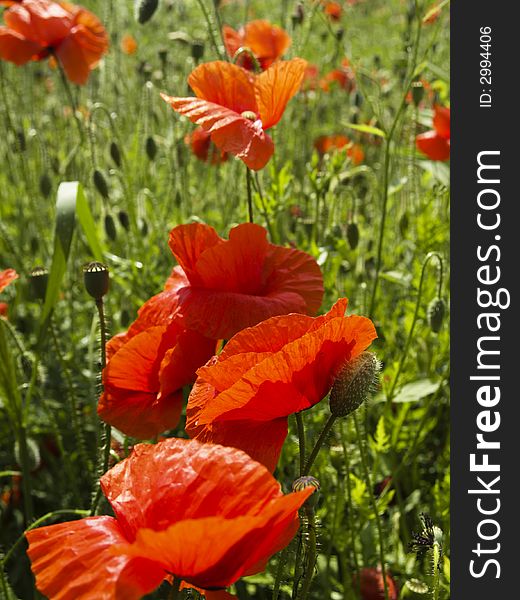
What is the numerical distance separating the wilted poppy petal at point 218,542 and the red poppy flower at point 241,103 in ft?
1.88

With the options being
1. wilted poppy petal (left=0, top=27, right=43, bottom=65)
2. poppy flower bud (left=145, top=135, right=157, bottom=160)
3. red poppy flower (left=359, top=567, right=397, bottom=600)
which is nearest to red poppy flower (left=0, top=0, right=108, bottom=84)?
wilted poppy petal (left=0, top=27, right=43, bottom=65)

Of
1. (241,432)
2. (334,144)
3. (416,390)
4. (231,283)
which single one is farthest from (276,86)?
(334,144)

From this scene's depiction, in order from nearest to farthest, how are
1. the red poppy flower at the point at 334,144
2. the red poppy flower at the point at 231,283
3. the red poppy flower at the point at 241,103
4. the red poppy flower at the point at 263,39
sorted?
the red poppy flower at the point at 231,283 < the red poppy flower at the point at 241,103 < the red poppy flower at the point at 263,39 < the red poppy flower at the point at 334,144

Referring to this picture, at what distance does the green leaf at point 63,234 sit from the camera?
118 cm

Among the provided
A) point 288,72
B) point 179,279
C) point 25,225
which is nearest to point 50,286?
point 179,279

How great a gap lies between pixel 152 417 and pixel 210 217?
1.25 m

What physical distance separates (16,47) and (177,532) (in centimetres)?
159

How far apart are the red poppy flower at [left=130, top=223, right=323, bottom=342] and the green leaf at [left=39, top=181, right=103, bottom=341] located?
0.18 m

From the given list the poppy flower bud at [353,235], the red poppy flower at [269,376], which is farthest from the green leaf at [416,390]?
the red poppy flower at [269,376]

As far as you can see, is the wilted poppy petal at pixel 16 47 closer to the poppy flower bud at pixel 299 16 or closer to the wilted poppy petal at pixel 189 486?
the poppy flower bud at pixel 299 16

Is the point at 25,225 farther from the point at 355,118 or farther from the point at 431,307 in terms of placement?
the point at 431,307

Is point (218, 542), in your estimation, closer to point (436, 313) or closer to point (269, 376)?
point (269, 376)

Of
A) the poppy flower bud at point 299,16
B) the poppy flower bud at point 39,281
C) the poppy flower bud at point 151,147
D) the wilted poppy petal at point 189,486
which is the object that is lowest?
the wilted poppy petal at point 189,486

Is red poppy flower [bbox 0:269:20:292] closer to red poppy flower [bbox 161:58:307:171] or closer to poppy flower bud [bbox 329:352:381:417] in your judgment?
red poppy flower [bbox 161:58:307:171]
